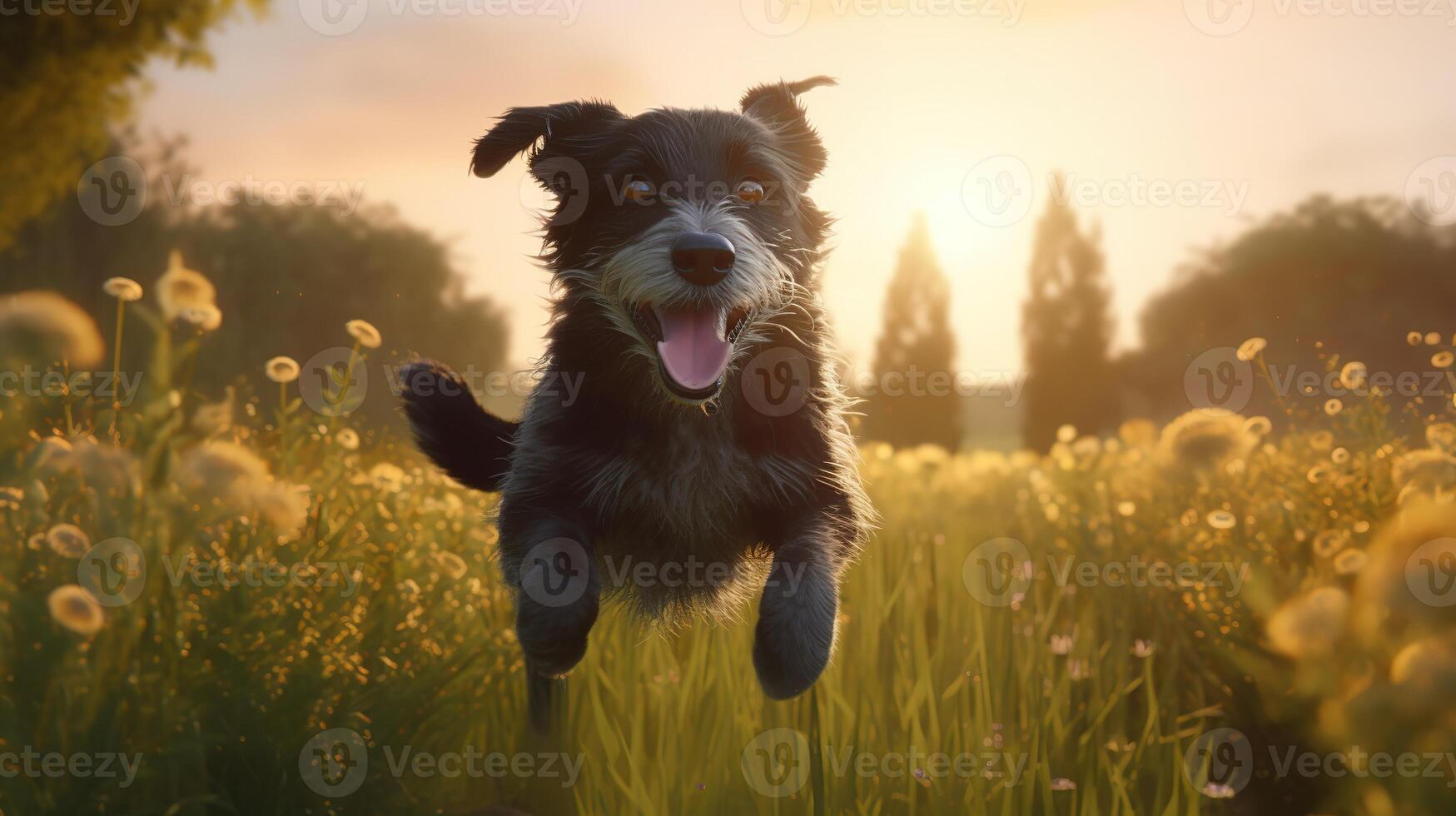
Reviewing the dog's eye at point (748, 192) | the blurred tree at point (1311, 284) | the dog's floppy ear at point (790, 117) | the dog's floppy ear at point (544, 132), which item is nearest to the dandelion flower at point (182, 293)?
the dog's floppy ear at point (544, 132)

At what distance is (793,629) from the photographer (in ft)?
8.64

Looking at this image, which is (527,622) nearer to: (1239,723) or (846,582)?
(846,582)

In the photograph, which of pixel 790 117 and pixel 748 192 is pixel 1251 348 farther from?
pixel 748 192

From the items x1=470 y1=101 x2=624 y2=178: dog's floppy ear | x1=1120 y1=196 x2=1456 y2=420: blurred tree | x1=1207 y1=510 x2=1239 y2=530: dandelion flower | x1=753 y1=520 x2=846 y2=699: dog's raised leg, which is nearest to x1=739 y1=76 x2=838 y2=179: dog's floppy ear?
x1=470 y1=101 x2=624 y2=178: dog's floppy ear

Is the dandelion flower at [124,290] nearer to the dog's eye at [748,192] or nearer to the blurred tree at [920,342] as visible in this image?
the dog's eye at [748,192]

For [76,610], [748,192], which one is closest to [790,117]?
[748,192]

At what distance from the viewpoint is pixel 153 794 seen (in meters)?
2.41

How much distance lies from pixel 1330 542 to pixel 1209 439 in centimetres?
108

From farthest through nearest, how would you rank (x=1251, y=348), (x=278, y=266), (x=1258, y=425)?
(x=278, y=266) < (x=1258, y=425) < (x=1251, y=348)

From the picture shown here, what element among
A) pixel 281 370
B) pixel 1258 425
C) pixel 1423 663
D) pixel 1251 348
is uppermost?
pixel 1251 348

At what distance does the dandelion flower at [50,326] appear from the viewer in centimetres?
263

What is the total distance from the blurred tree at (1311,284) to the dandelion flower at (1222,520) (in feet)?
19.1

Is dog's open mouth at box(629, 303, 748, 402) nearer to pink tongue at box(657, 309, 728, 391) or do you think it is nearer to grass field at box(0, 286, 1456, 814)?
pink tongue at box(657, 309, 728, 391)

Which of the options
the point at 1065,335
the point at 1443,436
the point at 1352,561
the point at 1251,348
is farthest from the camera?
the point at 1065,335
